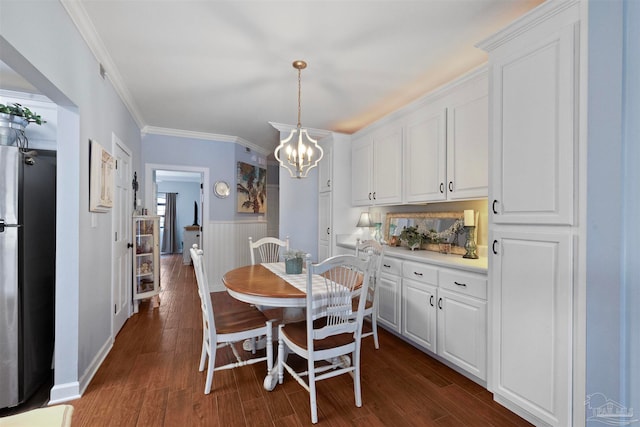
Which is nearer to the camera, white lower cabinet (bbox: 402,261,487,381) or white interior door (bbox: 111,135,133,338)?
white lower cabinet (bbox: 402,261,487,381)

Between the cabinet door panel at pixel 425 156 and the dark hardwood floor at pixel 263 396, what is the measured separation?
1.49m

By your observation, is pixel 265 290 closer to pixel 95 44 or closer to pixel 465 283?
pixel 465 283

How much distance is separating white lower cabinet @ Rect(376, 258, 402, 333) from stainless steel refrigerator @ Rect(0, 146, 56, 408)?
259 centimetres

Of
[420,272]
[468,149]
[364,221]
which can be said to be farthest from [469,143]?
[364,221]

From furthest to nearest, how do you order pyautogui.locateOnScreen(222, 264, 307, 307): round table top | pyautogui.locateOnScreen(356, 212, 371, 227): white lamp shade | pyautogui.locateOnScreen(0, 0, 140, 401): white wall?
pyautogui.locateOnScreen(356, 212, 371, 227): white lamp shade < pyautogui.locateOnScreen(222, 264, 307, 307): round table top < pyautogui.locateOnScreen(0, 0, 140, 401): white wall

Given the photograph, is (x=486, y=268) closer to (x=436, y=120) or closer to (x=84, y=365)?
(x=436, y=120)

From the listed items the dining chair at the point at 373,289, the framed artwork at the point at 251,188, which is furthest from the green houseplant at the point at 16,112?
the framed artwork at the point at 251,188

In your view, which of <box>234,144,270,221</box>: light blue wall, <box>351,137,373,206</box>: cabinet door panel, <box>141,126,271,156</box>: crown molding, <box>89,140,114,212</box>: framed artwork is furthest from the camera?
<box>234,144,270,221</box>: light blue wall

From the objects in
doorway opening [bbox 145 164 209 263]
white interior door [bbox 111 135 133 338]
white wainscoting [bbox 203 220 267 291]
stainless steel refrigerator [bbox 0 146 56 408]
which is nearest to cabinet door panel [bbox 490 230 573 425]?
stainless steel refrigerator [bbox 0 146 56 408]

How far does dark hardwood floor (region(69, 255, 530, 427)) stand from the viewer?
175 centimetres

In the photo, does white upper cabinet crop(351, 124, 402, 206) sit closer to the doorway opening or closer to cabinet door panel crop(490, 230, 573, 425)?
cabinet door panel crop(490, 230, 573, 425)

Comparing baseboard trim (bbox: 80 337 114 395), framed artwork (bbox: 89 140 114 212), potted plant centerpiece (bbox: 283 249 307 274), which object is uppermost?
framed artwork (bbox: 89 140 114 212)

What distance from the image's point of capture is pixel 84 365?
6.79ft

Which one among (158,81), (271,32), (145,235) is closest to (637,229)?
(271,32)
